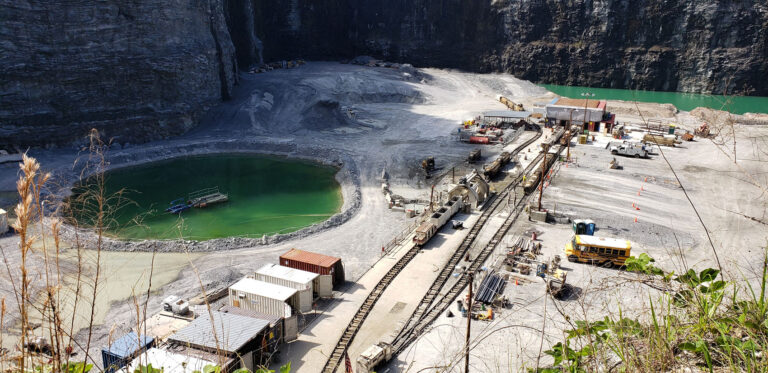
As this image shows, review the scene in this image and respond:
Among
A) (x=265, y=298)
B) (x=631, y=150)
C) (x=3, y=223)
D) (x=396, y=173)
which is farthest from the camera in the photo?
(x=631, y=150)

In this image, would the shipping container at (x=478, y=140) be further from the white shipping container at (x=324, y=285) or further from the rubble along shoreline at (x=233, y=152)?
the white shipping container at (x=324, y=285)

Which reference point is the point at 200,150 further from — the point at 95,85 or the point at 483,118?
the point at 483,118

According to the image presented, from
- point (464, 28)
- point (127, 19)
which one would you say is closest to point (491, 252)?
point (127, 19)

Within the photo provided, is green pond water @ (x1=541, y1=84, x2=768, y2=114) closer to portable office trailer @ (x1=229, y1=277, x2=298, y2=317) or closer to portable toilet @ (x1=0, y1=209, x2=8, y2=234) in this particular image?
portable office trailer @ (x1=229, y1=277, x2=298, y2=317)

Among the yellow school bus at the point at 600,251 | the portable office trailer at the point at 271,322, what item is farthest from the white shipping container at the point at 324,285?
the yellow school bus at the point at 600,251

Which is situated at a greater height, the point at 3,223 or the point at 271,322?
the point at 271,322

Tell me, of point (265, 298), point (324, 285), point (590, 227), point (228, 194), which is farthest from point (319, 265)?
point (228, 194)

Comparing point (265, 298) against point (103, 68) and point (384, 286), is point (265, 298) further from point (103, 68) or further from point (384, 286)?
point (103, 68)

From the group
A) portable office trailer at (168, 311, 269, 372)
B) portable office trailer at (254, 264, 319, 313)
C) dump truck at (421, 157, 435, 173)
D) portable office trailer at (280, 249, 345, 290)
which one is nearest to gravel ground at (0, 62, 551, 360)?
dump truck at (421, 157, 435, 173)
